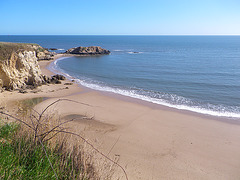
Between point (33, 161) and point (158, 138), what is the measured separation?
7586mm

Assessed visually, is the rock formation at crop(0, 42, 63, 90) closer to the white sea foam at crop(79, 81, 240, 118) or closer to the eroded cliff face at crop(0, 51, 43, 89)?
the eroded cliff face at crop(0, 51, 43, 89)

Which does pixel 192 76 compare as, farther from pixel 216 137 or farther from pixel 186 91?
pixel 216 137

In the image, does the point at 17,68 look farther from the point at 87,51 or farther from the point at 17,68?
the point at 87,51

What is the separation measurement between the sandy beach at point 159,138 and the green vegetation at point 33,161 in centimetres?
88

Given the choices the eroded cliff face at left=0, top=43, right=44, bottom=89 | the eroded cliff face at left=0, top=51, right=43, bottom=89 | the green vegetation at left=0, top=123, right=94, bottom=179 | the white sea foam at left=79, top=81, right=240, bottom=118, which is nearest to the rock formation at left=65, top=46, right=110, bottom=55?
the white sea foam at left=79, top=81, right=240, bottom=118

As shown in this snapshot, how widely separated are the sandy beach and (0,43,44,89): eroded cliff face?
4.65 feet

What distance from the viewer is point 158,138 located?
10.2 meters

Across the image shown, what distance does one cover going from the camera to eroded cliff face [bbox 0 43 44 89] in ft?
55.2

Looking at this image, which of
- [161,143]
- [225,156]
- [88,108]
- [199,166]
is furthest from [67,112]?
[225,156]

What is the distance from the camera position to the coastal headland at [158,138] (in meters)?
7.67

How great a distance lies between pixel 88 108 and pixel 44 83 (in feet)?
30.8

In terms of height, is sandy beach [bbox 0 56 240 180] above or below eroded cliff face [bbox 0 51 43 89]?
below

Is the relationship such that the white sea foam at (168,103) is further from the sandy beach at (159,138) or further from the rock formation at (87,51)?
the rock formation at (87,51)

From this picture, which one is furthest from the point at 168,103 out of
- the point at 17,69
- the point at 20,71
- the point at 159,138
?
the point at 17,69
